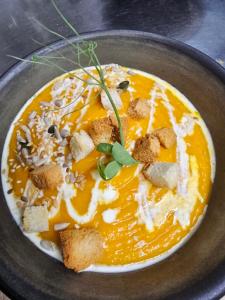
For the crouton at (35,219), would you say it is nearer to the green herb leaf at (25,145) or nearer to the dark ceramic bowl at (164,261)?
the dark ceramic bowl at (164,261)

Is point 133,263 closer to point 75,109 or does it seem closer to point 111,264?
point 111,264

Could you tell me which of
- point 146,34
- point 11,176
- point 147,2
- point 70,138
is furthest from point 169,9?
point 11,176

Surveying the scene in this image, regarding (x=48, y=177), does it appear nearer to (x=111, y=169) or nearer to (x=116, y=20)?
(x=111, y=169)

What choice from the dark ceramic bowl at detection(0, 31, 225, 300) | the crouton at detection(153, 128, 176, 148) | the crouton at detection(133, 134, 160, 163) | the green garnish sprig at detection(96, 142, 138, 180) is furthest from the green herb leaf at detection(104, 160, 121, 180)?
the dark ceramic bowl at detection(0, 31, 225, 300)

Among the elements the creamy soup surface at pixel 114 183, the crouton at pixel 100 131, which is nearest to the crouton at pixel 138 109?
the creamy soup surface at pixel 114 183

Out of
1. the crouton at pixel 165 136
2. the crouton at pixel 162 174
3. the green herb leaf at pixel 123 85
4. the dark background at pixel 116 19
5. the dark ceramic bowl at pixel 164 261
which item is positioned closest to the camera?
the dark ceramic bowl at pixel 164 261

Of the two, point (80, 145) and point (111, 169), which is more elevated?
point (80, 145)

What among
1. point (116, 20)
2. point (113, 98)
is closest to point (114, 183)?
point (113, 98)
